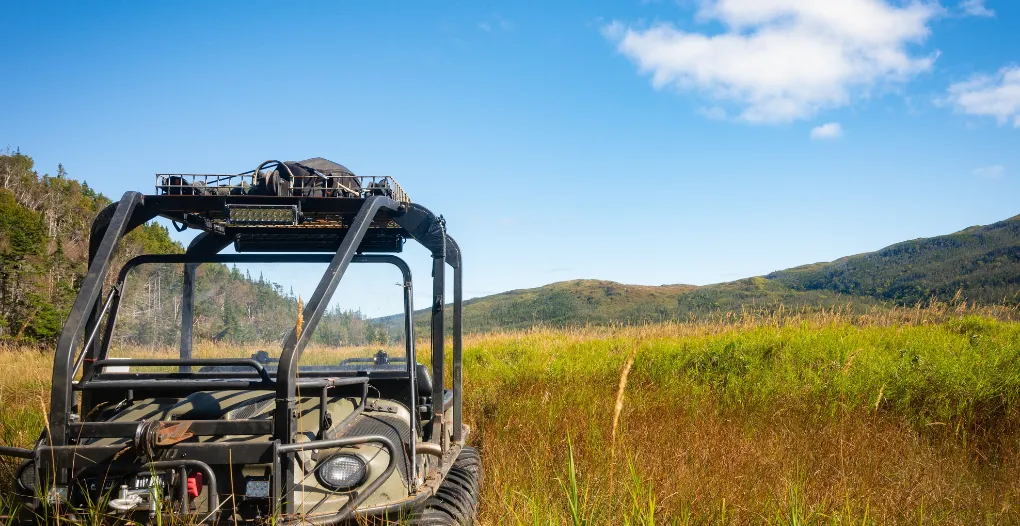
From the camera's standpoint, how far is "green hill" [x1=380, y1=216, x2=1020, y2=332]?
86875 mm

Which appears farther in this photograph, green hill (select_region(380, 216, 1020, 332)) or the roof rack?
green hill (select_region(380, 216, 1020, 332))

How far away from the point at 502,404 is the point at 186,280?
13.7 ft

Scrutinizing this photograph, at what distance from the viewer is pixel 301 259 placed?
14.2ft

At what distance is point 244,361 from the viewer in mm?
3289

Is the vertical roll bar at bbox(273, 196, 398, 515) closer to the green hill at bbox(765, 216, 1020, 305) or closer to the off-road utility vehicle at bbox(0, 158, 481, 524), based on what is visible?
the off-road utility vehicle at bbox(0, 158, 481, 524)

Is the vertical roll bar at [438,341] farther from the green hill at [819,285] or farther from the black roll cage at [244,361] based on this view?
the green hill at [819,285]

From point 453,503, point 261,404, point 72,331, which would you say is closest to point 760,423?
point 453,503

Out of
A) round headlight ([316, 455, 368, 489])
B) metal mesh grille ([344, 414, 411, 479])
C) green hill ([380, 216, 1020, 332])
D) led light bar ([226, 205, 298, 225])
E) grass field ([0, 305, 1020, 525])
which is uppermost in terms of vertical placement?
green hill ([380, 216, 1020, 332])

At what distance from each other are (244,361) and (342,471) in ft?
2.50

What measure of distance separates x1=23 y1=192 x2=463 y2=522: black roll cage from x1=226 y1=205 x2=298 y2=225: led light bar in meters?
0.05

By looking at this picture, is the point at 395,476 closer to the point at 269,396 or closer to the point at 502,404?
the point at 269,396

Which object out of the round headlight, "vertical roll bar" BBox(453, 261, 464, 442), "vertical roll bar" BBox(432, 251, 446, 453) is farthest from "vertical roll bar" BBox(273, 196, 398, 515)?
"vertical roll bar" BBox(453, 261, 464, 442)

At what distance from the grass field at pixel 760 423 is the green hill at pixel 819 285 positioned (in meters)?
70.2

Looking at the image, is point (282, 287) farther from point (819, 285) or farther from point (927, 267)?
point (927, 267)
